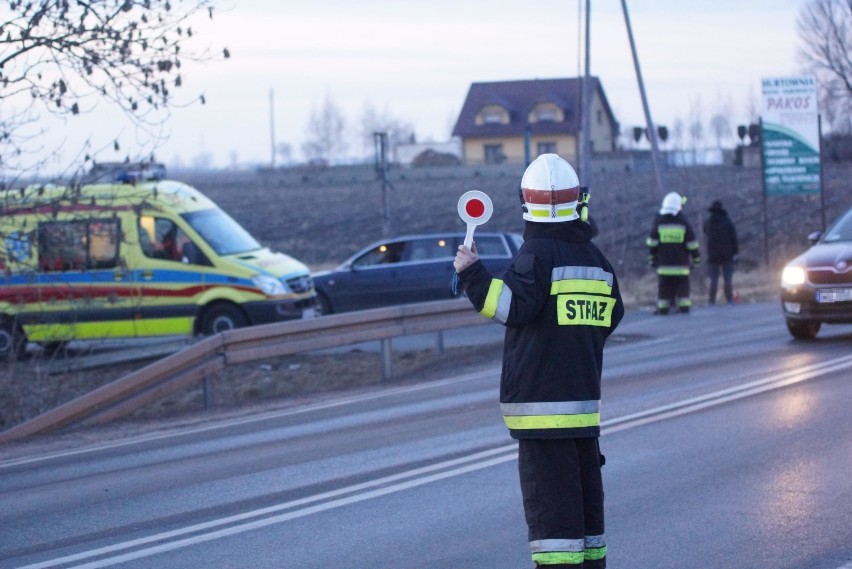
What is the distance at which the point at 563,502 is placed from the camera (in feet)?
15.4

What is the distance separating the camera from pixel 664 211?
66.4 feet

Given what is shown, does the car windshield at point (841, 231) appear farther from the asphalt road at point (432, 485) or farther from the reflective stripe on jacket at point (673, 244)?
the reflective stripe on jacket at point (673, 244)

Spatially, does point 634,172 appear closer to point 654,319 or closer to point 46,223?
point 654,319

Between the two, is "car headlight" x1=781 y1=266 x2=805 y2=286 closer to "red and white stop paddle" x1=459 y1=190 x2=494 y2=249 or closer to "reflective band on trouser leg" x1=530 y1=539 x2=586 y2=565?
"red and white stop paddle" x1=459 y1=190 x2=494 y2=249

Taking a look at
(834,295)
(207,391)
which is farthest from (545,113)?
(207,391)

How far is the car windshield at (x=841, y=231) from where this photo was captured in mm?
15396

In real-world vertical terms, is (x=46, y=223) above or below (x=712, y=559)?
above

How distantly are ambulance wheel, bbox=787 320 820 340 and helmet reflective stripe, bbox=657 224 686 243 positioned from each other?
4611 mm

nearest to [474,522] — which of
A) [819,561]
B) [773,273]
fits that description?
[819,561]

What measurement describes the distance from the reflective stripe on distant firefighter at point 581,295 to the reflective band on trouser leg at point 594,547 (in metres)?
0.87

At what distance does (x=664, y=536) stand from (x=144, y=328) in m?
12.1

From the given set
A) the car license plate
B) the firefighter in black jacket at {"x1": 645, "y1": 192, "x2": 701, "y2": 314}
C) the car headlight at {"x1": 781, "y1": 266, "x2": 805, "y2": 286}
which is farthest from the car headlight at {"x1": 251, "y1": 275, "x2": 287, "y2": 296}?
the car license plate

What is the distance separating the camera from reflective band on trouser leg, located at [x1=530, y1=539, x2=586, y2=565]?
4.67 m

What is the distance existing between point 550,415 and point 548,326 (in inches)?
14.0
